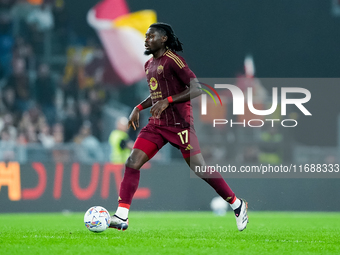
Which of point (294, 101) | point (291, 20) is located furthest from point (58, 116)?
point (291, 20)

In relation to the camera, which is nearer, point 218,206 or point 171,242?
point 171,242

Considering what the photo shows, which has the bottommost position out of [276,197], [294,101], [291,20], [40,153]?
[276,197]

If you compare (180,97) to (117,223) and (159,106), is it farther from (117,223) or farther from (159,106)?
(117,223)

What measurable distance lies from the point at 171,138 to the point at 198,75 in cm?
1196

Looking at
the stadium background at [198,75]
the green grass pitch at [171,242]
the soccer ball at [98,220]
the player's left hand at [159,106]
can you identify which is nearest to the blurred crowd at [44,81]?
the stadium background at [198,75]

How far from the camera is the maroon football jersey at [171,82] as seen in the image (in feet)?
18.0

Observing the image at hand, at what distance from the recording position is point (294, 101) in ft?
50.3

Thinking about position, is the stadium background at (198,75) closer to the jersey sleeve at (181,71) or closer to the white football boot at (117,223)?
the white football boot at (117,223)

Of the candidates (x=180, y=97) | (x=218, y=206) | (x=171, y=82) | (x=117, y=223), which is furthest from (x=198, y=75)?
(x=117, y=223)

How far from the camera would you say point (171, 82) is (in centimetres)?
555

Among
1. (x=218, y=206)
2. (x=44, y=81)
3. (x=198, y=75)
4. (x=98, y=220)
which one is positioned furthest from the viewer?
(x=198, y=75)

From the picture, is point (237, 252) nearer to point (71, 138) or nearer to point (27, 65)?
point (71, 138)

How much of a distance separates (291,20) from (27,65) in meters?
8.61

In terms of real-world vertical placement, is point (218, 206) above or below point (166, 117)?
below
